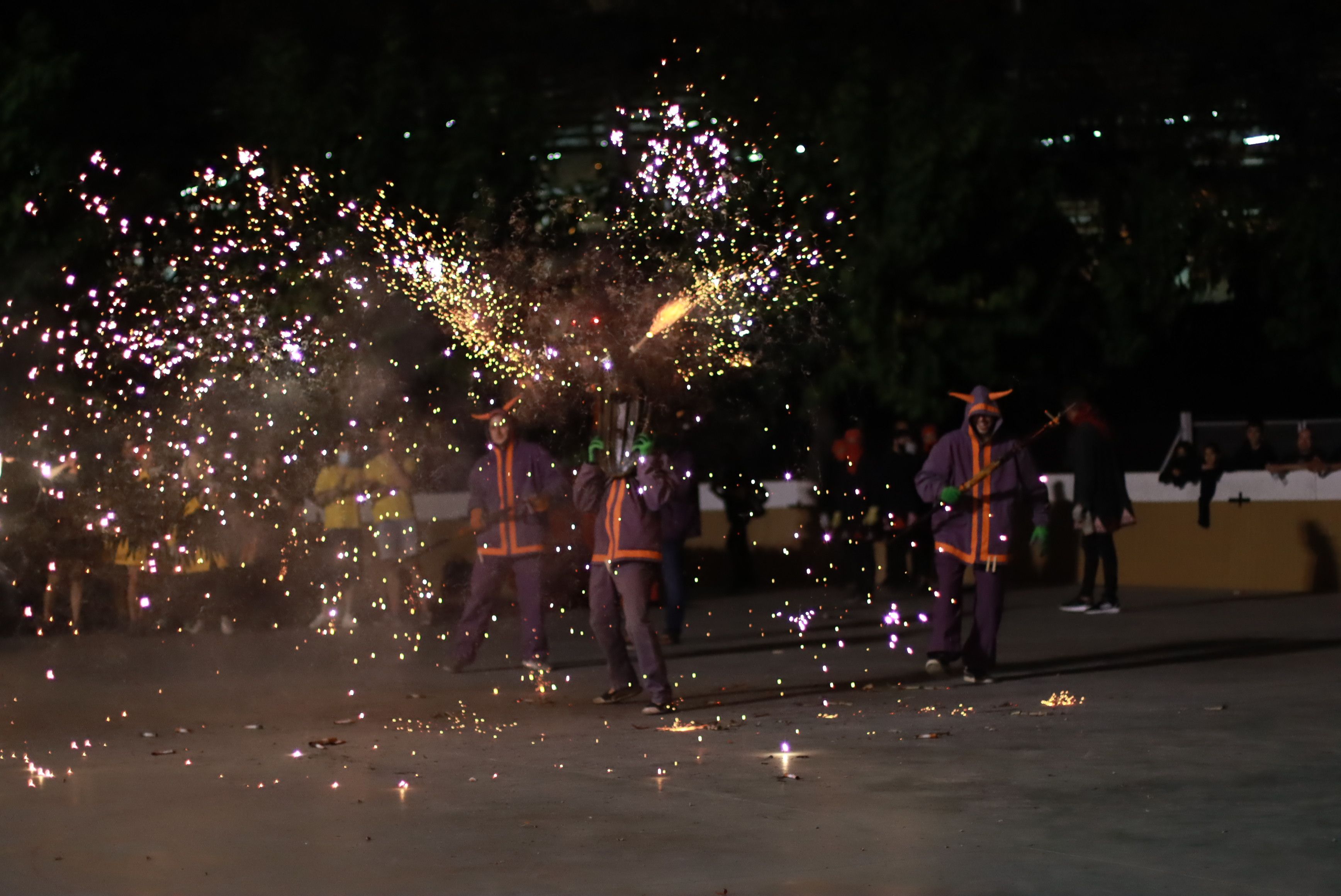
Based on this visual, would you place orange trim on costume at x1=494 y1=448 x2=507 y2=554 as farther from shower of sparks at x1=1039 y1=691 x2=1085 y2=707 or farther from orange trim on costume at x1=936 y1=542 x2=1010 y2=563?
shower of sparks at x1=1039 y1=691 x2=1085 y2=707

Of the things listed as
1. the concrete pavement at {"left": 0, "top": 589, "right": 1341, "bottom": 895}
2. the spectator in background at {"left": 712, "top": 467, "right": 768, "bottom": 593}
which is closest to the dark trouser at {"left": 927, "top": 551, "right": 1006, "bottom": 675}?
the concrete pavement at {"left": 0, "top": 589, "right": 1341, "bottom": 895}

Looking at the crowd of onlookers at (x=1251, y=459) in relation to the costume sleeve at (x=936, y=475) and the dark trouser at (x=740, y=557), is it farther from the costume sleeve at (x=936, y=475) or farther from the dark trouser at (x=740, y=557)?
the costume sleeve at (x=936, y=475)

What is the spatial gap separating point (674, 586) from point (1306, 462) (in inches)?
252

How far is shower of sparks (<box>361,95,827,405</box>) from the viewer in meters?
17.9

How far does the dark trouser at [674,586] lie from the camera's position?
47.7 feet

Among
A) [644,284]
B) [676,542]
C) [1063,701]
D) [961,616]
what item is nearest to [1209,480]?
[644,284]

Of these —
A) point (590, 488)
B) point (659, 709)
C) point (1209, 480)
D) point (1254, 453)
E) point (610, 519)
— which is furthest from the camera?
point (1254, 453)

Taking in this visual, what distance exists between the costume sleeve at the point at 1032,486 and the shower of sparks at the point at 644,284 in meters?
5.95

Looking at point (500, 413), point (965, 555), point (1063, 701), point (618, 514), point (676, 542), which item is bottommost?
point (1063, 701)

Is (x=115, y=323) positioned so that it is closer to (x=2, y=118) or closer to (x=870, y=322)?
(x=2, y=118)

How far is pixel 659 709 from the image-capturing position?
10.4 metres

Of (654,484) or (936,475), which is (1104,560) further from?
(654,484)

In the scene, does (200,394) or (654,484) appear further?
(200,394)

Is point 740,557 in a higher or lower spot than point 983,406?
lower
